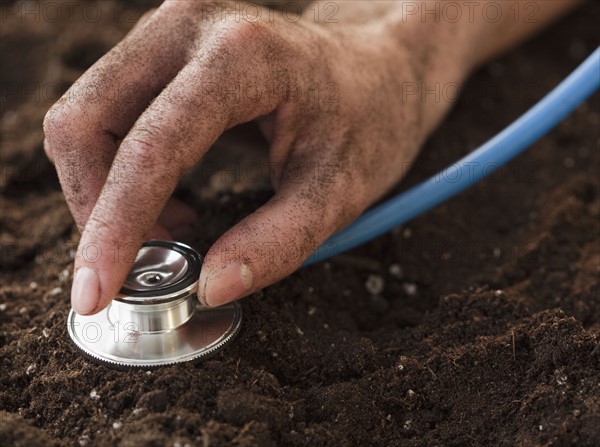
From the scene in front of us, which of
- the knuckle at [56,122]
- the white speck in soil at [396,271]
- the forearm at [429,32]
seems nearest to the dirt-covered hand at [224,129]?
the knuckle at [56,122]

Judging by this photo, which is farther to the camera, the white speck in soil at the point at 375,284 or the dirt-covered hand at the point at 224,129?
the white speck in soil at the point at 375,284

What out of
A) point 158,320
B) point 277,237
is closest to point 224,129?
point 277,237

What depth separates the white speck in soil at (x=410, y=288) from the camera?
6.01 ft

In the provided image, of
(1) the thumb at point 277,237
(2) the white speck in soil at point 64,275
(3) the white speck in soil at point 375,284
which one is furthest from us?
(3) the white speck in soil at point 375,284

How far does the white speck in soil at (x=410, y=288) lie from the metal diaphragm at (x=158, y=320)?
1.61ft

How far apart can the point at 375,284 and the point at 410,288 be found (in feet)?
0.27

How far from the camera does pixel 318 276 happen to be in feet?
5.70

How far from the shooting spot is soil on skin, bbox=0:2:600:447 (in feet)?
4.19

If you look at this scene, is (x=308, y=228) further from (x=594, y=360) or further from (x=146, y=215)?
(x=594, y=360)

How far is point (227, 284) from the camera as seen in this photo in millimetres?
1349

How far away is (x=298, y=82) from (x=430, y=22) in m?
0.66

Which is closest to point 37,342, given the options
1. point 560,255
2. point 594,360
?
point 594,360

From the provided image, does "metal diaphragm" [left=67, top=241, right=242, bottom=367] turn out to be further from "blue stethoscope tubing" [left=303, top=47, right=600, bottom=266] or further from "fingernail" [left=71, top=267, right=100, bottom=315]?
"blue stethoscope tubing" [left=303, top=47, right=600, bottom=266]

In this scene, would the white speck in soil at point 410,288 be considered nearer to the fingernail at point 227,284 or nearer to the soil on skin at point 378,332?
the soil on skin at point 378,332
